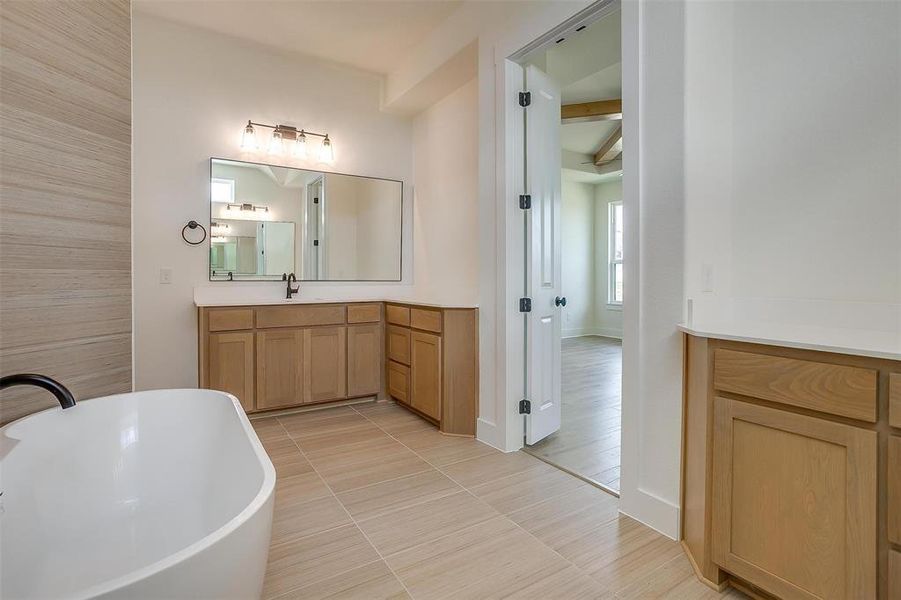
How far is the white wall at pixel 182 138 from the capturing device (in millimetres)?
3180

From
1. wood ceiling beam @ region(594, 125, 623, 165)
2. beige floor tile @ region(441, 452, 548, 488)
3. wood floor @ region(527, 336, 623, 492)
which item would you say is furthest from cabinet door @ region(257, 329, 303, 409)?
wood ceiling beam @ region(594, 125, 623, 165)

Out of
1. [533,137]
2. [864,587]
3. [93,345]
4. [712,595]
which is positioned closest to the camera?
[864,587]

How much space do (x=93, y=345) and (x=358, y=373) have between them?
79.5 inches

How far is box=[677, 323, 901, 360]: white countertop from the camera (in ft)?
3.83

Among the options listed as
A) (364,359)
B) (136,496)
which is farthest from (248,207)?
(136,496)

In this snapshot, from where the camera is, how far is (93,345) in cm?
178

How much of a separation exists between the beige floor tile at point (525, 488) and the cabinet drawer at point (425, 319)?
1080 mm

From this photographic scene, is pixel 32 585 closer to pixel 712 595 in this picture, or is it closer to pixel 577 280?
pixel 712 595

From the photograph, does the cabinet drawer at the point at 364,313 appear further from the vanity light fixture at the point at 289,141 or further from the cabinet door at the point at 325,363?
the vanity light fixture at the point at 289,141

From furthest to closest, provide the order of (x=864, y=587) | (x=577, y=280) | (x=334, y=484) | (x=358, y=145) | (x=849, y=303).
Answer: (x=577, y=280) → (x=358, y=145) → (x=334, y=484) → (x=849, y=303) → (x=864, y=587)

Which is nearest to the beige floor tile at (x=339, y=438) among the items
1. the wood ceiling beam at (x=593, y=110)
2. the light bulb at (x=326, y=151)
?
the light bulb at (x=326, y=151)

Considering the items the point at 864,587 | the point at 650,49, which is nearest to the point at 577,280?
the point at 650,49

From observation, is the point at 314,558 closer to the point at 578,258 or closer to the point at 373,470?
the point at 373,470

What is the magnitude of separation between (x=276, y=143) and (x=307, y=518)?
9.56 ft
